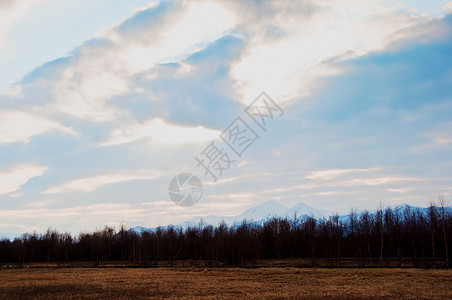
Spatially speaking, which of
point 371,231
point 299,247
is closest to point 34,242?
point 299,247

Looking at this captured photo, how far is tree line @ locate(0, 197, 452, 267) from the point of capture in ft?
261

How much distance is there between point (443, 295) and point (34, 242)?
127 meters

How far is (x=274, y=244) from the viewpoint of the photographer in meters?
110

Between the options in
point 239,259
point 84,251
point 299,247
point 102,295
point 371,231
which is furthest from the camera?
point 84,251

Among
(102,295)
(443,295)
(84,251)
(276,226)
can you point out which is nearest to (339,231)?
(276,226)

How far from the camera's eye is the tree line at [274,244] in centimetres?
7956

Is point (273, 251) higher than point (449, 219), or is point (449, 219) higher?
point (449, 219)

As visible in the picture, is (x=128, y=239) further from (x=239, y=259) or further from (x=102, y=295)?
(x=102, y=295)

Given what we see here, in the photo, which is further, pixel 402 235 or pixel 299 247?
pixel 299 247

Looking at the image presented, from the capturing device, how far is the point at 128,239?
123 metres

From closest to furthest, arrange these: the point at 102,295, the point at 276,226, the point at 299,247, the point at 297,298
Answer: the point at 297,298 → the point at 102,295 → the point at 299,247 → the point at 276,226

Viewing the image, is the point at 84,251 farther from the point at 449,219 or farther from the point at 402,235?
the point at 449,219

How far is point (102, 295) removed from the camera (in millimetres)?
27641

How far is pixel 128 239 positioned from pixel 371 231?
76.8 metres
